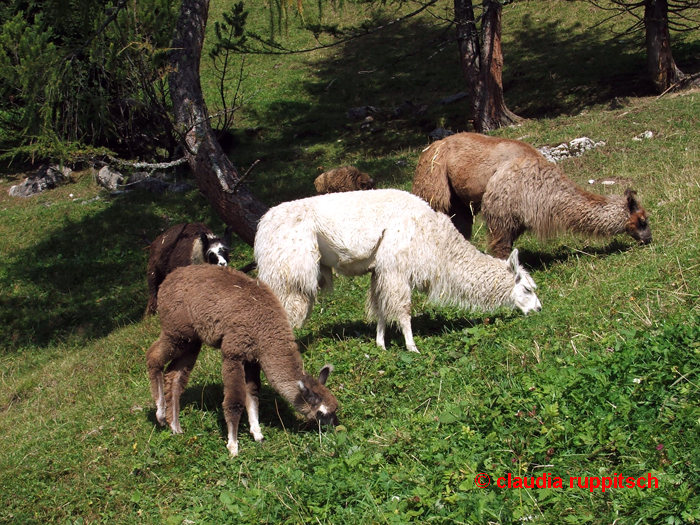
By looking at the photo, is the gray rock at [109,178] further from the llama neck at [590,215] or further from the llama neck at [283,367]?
the llama neck at [283,367]

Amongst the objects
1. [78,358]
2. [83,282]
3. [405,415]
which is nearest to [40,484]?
[405,415]

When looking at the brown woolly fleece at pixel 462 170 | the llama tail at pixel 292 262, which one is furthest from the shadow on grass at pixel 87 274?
the brown woolly fleece at pixel 462 170

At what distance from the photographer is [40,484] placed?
5.87 m

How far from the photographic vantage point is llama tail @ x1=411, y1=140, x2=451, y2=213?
9.95 meters

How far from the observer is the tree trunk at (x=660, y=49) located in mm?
17688

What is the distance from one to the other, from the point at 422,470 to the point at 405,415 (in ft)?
3.45

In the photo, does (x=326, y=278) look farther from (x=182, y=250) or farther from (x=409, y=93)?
(x=409, y=93)

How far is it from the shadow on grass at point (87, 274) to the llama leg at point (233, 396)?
19.9ft

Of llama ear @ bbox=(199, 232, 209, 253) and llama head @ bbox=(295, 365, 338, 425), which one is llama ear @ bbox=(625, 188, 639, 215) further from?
llama ear @ bbox=(199, 232, 209, 253)

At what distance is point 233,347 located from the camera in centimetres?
600

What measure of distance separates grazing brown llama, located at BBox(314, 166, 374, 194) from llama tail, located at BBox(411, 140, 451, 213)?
423 cm

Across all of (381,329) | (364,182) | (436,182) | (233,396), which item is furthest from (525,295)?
(364,182)

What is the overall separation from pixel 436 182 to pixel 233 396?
5321 mm

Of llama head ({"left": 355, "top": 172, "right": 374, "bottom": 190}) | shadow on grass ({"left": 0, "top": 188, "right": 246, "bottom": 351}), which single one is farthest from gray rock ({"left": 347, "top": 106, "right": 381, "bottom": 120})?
llama head ({"left": 355, "top": 172, "right": 374, "bottom": 190})
